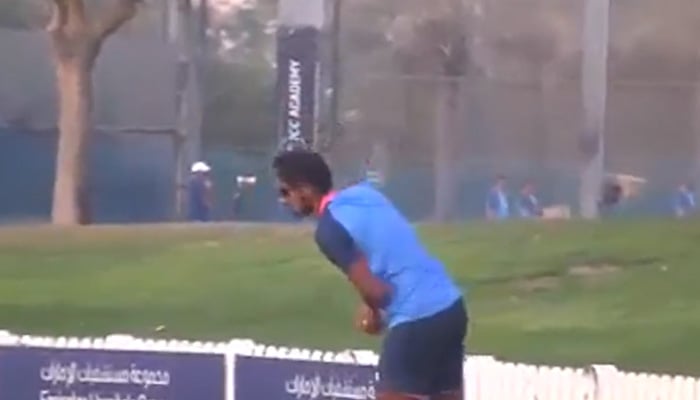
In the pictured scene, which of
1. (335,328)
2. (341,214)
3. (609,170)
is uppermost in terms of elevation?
(609,170)

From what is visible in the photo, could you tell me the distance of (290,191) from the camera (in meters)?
7.06

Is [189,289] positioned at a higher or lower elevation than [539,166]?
lower

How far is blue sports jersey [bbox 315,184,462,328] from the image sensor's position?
6922 millimetres

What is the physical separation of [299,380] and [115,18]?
1358 cm

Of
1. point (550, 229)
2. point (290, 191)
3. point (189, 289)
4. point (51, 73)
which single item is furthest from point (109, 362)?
point (51, 73)

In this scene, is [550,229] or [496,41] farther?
[496,41]

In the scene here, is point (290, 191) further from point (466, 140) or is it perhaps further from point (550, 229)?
point (466, 140)

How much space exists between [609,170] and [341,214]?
2215 centimetres

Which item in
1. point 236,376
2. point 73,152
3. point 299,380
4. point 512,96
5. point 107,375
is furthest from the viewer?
point 512,96

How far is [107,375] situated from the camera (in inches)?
436

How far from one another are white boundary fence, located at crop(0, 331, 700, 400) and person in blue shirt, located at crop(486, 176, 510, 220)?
15255mm

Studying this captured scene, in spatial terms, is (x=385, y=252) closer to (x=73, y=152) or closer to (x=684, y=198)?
(x=73, y=152)

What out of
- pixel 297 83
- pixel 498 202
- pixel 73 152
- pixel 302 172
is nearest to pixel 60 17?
pixel 73 152

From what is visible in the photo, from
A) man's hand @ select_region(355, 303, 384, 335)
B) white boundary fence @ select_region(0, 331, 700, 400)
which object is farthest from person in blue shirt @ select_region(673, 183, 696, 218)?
man's hand @ select_region(355, 303, 384, 335)
